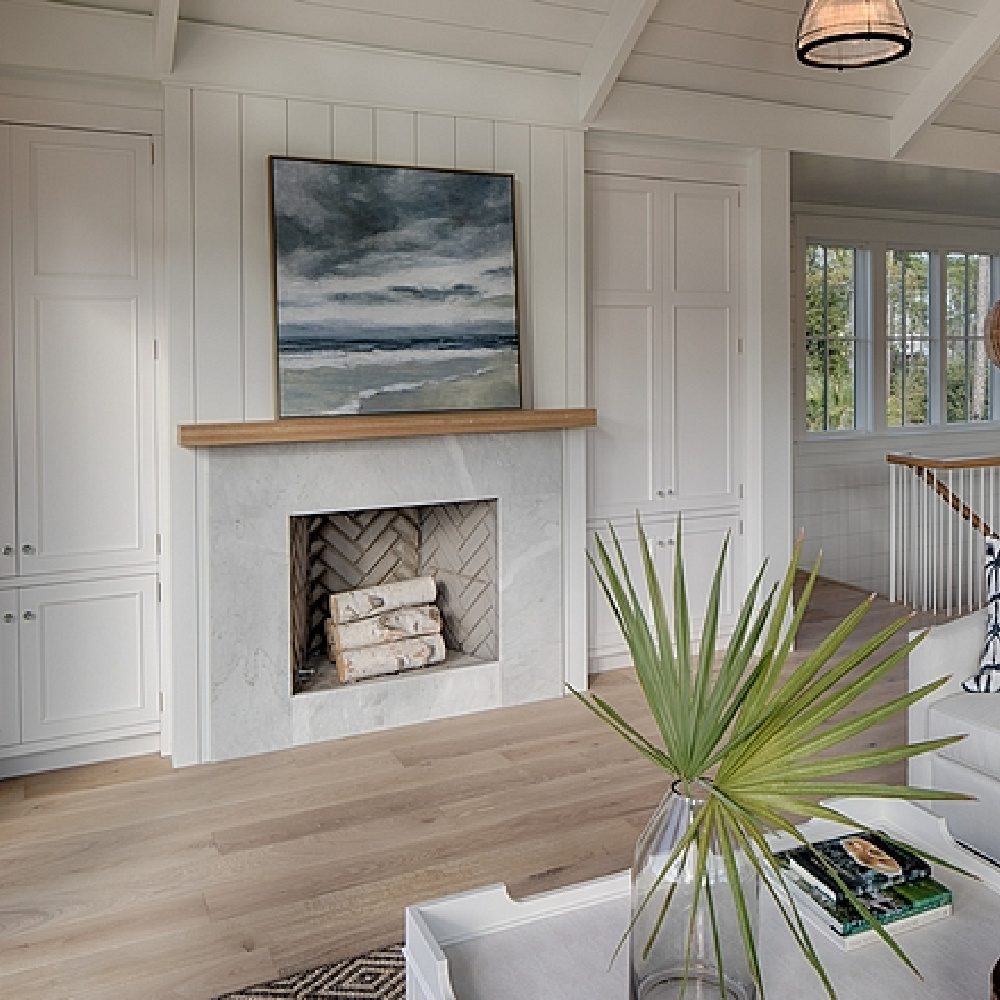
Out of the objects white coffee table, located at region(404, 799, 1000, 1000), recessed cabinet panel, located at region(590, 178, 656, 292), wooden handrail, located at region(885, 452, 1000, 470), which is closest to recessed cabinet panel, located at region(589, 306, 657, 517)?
recessed cabinet panel, located at region(590, 178, 656, 292)

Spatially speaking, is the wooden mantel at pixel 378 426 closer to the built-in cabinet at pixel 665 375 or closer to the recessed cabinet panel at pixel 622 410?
the recessed cabinet panel at pixel 622 410

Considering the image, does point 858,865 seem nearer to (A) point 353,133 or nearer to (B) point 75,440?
(B) point 75,440

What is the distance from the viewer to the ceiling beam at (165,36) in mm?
3125

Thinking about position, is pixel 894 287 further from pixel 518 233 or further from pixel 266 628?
pixel 266 628

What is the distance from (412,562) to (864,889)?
9.39ft

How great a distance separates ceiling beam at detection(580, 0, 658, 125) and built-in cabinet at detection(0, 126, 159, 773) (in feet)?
5.76

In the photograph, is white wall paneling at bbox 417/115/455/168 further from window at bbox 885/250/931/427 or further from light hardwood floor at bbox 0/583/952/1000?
window at bbox 885/250/931/427

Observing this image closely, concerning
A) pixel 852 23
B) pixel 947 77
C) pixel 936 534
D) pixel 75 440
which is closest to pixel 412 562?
pixel 75 440

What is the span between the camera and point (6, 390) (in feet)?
10.9

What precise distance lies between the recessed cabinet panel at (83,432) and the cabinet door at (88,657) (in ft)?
0.52

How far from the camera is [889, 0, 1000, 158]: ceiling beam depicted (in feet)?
14.4

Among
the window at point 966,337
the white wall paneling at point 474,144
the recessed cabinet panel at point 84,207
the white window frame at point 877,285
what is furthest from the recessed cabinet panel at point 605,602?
the window at point 966,337

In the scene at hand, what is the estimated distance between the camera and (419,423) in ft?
12.3

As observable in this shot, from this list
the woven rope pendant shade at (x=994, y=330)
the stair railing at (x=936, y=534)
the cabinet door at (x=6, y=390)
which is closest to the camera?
the woven rope pendant shade at (x=994, y=330)
